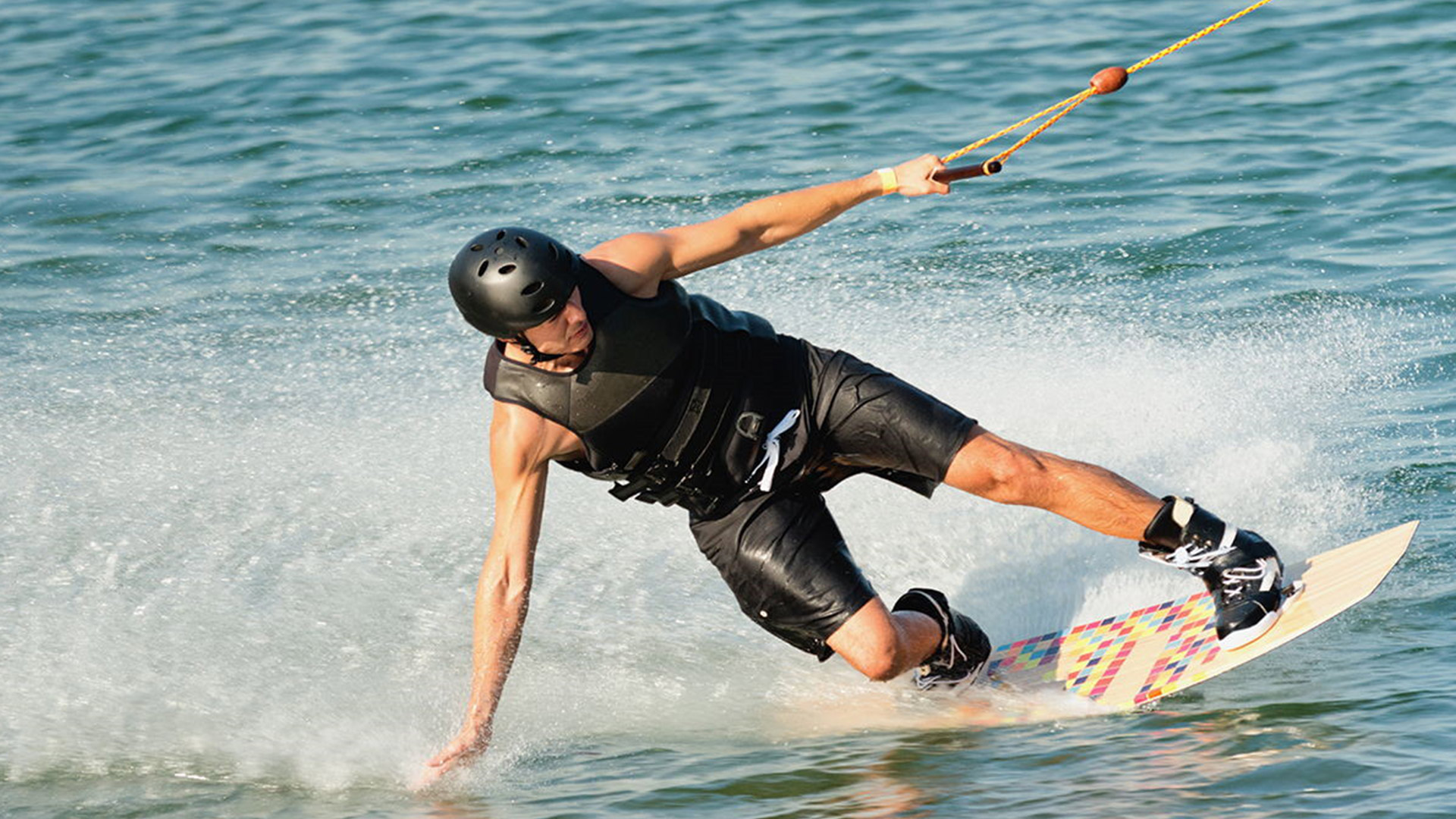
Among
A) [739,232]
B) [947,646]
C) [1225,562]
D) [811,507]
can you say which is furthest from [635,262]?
[1225,562]

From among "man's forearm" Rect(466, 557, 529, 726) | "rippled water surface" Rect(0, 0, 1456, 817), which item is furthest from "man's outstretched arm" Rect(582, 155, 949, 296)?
"rippled water surface" Rect(0, 0, 1456, 817)

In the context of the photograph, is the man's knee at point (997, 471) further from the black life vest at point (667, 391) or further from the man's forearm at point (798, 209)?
the man's forearm at point (798, 209)

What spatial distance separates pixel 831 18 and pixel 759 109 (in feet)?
9.06

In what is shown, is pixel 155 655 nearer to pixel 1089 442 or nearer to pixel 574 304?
pixel 574 304

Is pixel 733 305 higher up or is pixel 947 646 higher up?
pixel 733 305

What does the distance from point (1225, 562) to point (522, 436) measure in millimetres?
2119

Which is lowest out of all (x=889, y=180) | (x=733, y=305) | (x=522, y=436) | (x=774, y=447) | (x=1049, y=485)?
(x=733, y=305)

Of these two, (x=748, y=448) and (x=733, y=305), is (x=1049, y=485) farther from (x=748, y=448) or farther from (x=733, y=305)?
(x=733, y=305)

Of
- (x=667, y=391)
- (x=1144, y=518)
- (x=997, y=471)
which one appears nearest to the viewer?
(x=667, y=391)

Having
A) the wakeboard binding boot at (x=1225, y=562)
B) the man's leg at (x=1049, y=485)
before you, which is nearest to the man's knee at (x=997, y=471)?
the man's leg at (x=1049, y=485)

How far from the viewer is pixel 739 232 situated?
521cm

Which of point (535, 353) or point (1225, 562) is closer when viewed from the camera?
point (535, 353)

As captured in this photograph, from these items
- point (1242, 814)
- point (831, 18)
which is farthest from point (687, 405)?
point (831, 18)

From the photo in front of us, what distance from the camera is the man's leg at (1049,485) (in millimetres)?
5219
